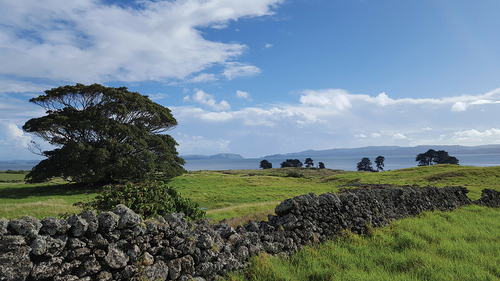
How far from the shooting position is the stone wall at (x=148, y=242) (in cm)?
351

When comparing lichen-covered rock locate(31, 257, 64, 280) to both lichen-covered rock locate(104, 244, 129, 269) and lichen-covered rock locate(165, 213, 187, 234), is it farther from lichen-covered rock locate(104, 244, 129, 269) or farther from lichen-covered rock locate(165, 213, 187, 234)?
lichen-covered rock locate(165, 213, 187, 234)

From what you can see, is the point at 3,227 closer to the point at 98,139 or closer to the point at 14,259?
the point at 14,259

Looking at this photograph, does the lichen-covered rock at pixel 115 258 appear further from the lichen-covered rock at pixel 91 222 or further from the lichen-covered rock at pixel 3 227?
the lichen-covered rock at pixel 3 227

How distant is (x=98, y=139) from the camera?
102 feet

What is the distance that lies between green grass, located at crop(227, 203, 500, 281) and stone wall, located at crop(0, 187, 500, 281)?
1.46 feet

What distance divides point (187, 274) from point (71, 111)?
34.7 m

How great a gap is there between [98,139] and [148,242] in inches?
1229

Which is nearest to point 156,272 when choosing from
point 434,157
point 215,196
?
point 215,196

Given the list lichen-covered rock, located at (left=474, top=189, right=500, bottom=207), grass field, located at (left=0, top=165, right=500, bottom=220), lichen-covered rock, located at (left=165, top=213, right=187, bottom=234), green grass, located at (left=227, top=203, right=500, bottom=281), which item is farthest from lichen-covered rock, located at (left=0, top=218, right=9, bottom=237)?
lichen-covered rock, located at (left=474, top=189, right=500, bottom=207)

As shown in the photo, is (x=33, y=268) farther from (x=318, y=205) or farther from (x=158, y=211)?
(x=318, y=205)

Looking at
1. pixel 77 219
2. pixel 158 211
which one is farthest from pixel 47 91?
pixel 77 219

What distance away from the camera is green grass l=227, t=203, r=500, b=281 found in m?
5.21

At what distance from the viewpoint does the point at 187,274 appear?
4801 mm

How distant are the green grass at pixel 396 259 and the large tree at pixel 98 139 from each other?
26.2 meters
